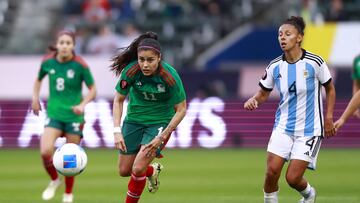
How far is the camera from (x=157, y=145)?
11.8 metres

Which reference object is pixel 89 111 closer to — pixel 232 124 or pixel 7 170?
pixel 232 124

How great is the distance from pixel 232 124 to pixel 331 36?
3848 millimetres

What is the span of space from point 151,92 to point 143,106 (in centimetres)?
30

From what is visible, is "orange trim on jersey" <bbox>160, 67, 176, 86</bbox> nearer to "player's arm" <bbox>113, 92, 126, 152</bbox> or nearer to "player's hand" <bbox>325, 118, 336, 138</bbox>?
"player's arm" <bbox>113, 92, 126, 152</bbox>

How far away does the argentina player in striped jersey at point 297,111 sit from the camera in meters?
11.7

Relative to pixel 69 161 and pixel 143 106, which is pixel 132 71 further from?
pixel 69 161

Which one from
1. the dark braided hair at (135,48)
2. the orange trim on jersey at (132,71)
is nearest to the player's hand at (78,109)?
the dark braided hair at (135,48)

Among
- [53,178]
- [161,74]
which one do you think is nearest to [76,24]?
[53,178]

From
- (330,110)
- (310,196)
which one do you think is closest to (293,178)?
(310,196)

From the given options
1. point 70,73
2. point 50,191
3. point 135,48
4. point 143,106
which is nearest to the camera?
point 135,48

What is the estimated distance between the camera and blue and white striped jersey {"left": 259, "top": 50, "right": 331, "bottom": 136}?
11.8m

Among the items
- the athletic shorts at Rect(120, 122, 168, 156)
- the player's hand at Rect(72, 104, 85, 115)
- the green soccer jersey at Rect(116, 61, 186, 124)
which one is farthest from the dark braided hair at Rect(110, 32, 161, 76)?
→ the player's hand at Rect(72, 104, 85, 115)

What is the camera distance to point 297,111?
38.7 feet

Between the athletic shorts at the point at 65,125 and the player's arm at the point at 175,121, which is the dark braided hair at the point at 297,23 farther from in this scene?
the athletic shorts at the point at 65,125
